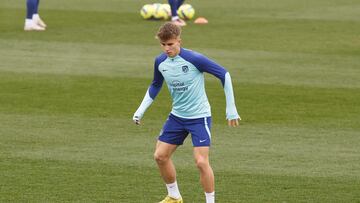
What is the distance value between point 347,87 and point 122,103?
4.28 m

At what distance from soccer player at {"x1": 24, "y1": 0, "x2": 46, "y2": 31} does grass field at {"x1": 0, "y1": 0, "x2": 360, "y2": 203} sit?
1.56 feet

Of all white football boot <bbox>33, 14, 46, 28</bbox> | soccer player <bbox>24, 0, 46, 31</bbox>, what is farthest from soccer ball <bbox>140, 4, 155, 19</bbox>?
soccer player <bbox>24, 0, 46, 31</bbox>

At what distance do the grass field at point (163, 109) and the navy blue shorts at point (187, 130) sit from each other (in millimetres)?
724

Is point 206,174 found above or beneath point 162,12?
above

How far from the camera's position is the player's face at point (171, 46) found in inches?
407

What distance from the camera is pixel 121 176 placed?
12.0 meters

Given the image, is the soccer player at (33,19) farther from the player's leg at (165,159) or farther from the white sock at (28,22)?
the player's leg at (165,159)

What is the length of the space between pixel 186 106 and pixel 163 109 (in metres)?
5.92

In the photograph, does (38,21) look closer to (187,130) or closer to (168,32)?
(187,130)

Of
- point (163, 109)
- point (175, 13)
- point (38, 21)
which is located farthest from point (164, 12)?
point (163, 109)

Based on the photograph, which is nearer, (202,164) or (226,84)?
(202,164)

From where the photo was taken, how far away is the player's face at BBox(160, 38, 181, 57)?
10.3m

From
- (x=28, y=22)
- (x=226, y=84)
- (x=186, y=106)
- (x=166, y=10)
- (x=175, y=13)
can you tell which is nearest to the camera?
(x=226, y=84)

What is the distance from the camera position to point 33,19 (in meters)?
25.5
